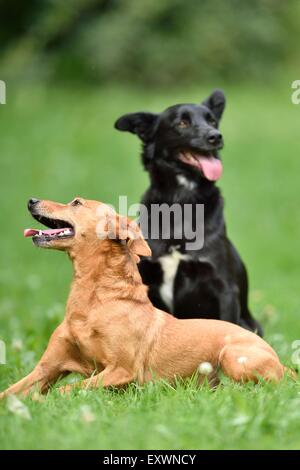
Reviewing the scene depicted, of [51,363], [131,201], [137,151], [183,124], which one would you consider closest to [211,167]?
[183,124]

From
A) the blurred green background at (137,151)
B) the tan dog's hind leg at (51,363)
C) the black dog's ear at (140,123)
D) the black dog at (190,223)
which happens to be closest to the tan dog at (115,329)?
the tan dog's hind leg at (51,363)

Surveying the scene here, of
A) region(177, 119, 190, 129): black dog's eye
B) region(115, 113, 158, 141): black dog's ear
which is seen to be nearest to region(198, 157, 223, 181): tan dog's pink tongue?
region(177, 119, 190, 129): black dog's eye

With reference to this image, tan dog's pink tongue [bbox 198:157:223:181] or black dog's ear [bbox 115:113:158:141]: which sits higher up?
black dog's ear [bbox 115:113:158:141]

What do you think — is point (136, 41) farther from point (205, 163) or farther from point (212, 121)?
point (205, 163)

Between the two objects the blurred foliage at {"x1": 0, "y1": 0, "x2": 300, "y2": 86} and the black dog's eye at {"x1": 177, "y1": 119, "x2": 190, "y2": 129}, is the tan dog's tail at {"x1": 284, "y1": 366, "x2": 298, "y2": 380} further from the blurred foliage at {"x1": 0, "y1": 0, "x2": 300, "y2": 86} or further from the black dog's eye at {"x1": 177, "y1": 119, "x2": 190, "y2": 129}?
the blurred foliage at {"x1": 0, "y1": 0, "x2": 300, "y2": 86}

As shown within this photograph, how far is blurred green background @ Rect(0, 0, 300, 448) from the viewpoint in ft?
13.3

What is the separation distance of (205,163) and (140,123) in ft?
2.27

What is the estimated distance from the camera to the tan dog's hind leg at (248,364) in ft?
15.9

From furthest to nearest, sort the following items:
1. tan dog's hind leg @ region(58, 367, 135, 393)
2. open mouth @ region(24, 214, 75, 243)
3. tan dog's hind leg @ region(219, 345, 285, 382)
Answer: open mouth @ region(24, 214, 75, 243), tan dog's hind leg @ region(219, 345, 285, 382), tan dog's hind leg @ region(58, 367, 135, 393)

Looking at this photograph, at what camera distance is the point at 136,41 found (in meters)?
Answer: 21.2

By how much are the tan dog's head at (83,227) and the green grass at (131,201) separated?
2.97 feet

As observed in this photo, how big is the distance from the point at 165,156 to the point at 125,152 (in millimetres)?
11181

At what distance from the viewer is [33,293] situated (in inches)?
433

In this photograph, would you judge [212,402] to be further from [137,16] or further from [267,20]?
[267,20]
